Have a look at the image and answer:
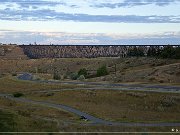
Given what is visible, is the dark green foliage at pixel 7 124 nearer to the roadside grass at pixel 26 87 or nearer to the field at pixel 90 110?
the field at pixel 90 110

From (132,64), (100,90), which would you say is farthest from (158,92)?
(132,64)

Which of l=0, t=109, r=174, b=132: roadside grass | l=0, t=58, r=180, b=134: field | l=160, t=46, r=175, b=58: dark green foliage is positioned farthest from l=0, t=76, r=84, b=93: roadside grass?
l=160, t=46, r=175, b=58: dark green foliage

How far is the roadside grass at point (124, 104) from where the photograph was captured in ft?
147

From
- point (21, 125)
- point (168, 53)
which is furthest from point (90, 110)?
point (168, 53)

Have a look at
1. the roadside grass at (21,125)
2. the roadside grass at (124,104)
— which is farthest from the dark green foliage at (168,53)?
the roadside grass at (21,125)

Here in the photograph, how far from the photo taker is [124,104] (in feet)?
182

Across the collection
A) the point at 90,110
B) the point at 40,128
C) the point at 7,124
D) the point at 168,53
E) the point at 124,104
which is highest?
the point at 168,53

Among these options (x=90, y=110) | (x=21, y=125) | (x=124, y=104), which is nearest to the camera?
(x=21, y=125)

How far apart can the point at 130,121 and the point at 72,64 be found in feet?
509

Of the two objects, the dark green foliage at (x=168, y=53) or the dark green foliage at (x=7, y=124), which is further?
the dark green foliage at (x=168, y=53)

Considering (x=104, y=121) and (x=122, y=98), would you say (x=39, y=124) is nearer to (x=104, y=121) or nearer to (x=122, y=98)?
(x=104, y=121)

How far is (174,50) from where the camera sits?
13400cm

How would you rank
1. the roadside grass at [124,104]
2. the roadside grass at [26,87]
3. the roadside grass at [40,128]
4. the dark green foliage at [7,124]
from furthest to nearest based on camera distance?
the roadside grass at [26,87]
the roadside grass at [124,104]
the roadside grass at [40,128]
the dark green foliage at [7,124]

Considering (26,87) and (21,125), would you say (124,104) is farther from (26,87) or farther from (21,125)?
(26,87)
